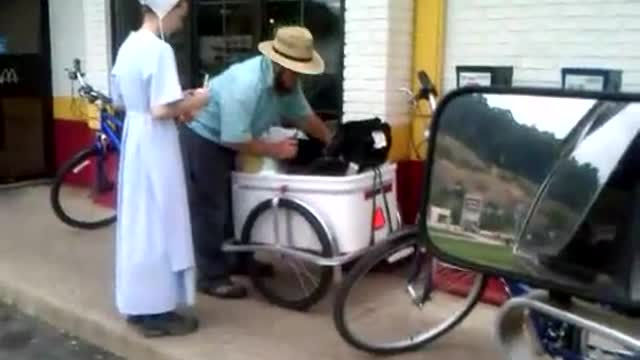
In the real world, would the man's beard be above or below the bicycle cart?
above

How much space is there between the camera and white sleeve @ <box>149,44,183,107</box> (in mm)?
4371

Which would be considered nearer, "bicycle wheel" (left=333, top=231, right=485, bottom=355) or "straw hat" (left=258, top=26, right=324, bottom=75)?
"bicycle wheel" (left=333, top=231, right=485, bottom=355)

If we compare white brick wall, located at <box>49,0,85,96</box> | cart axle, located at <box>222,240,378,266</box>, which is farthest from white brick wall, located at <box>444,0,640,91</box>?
white brick wall, located at <box>49,0,85,96</box>

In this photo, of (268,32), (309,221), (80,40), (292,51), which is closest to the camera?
(309,221)

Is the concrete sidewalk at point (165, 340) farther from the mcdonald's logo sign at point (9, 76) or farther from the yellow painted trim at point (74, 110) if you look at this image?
the mcdonald's logo sign at point (9, 76)

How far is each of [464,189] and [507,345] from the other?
560mm

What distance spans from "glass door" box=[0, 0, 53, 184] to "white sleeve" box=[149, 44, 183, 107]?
4.85m

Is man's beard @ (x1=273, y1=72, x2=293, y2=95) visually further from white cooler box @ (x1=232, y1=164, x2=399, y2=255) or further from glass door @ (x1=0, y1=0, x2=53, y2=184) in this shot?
glass door @ (x1=0, y1=0, x2=53, y2=184)

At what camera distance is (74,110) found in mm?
8602

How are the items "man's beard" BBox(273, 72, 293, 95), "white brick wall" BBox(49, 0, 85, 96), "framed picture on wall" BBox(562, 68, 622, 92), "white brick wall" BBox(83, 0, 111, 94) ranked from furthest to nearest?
"white brick wall" BBox(49, 0, 85, 96) < "white brick wall" BBox(83, 0, 111, 94) < "man's beard" BBox(273, 72, 293, 95) < "framed picture on wall" BBox(562, 68, 622, 92)

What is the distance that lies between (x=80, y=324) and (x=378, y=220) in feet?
5.90

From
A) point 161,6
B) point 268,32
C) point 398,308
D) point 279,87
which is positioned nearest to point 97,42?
point 268,32

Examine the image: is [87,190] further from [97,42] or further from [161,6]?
[161,6]

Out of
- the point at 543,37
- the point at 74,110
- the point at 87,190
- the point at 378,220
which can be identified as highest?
the point at 543,37
